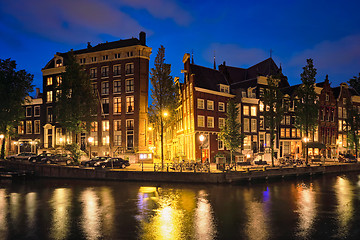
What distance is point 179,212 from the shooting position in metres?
19.4

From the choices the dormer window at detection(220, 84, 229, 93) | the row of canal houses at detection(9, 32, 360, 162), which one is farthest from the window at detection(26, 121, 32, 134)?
the dormer window at detection(220, 84, 229, 93)

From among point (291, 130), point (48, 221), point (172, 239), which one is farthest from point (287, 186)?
point (291, 130)

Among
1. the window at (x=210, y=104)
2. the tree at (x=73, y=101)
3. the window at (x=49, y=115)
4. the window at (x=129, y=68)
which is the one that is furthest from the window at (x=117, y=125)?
the window at (x=210, y=104)

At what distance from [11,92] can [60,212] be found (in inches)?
1537

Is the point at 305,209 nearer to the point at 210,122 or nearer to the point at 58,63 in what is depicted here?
the point at 210,122

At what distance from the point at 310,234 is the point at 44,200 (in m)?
20.7

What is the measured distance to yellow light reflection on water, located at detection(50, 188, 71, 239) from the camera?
15.2m

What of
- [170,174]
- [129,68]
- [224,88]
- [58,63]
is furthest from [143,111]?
[170,174]

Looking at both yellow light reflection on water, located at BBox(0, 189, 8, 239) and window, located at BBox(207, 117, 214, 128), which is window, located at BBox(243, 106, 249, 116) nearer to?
window, located at BBox(207, 117, 214, 128)

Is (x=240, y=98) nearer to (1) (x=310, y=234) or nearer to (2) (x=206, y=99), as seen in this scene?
(2) (x=206, y=99)

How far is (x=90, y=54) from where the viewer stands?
5738 centimetres

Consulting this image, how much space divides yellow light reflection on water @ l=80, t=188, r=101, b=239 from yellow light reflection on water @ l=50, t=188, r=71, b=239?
101 centimetres

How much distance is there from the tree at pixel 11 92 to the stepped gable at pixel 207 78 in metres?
30.7

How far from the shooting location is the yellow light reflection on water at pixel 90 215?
15086 mm
